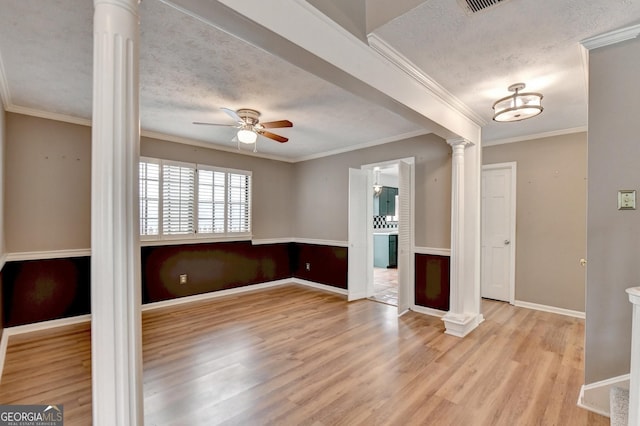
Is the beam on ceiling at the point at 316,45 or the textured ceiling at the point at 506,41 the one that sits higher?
the textured ceiling at the point at 506,41

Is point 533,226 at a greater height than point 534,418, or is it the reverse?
point 533,226

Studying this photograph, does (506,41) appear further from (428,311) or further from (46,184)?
(46,184)

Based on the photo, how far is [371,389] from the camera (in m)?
2.30

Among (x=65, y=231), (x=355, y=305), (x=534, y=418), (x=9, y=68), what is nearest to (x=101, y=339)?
(x=534, y=418)

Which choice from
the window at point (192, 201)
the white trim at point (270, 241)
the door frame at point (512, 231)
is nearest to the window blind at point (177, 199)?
the window at point (192, 201)

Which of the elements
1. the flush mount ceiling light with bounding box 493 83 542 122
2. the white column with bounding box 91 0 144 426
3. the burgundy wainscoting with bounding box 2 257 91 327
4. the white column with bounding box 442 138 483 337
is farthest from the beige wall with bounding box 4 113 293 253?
the flush mount ceiling light with bounding box 493 83 542 122

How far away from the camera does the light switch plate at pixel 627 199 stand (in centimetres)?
188

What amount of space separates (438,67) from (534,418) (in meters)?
2.65

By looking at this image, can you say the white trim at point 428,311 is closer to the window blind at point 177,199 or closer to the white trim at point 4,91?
the window blind at point 177,199

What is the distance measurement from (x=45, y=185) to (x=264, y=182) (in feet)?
10.2

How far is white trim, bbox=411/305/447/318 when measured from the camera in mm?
3977

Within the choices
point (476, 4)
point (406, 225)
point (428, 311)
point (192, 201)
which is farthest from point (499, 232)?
point (192, 201)

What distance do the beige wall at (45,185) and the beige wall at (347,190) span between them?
3.45 metres

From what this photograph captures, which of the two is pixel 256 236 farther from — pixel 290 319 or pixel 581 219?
pixel 581 219
